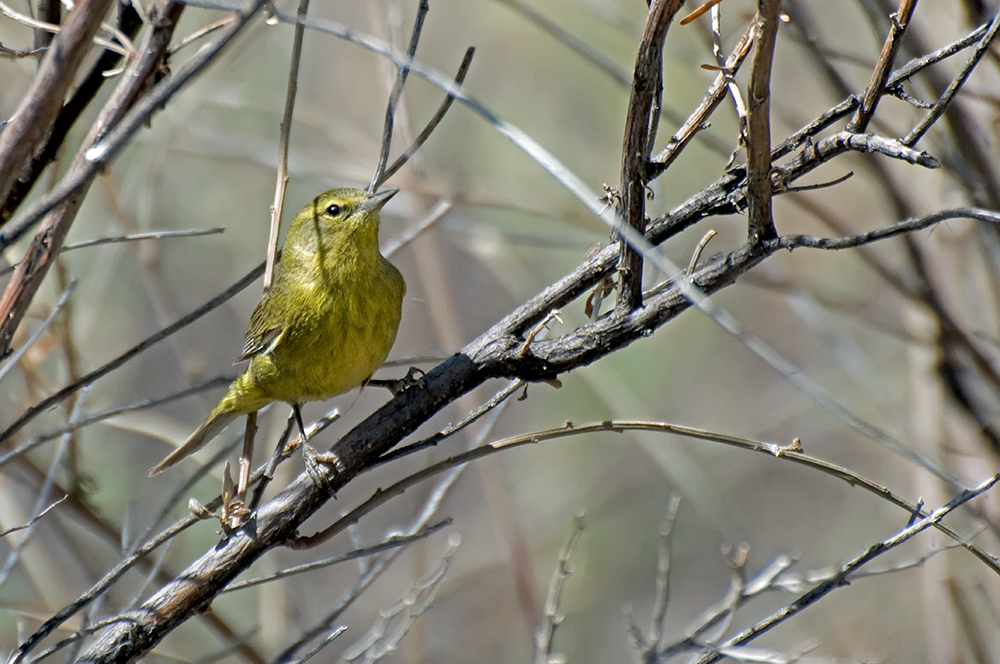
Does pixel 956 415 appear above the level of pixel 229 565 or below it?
below

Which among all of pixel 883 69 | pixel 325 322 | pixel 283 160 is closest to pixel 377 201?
pixel 325 322

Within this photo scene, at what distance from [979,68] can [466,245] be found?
2651 mm

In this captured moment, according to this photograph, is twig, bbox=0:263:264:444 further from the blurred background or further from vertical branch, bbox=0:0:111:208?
the blurred background

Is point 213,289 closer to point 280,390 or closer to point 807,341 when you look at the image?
point 280,390

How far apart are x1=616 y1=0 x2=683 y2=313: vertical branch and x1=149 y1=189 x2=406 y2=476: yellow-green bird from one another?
154cm

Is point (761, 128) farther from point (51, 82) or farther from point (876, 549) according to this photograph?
point (51, 82)

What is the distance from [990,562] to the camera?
74.3 inches

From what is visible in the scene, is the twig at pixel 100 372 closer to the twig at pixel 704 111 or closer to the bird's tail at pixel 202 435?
the twig at pixel 704 111

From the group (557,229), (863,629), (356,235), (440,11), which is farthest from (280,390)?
(440,11)

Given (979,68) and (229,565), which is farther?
(979,68)

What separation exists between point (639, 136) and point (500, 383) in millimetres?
5040

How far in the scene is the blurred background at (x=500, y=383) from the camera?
5.26m

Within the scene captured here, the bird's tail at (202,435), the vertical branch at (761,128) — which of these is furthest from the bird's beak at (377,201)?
the vertical branch at (761,128)

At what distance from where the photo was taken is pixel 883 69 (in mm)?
1706
